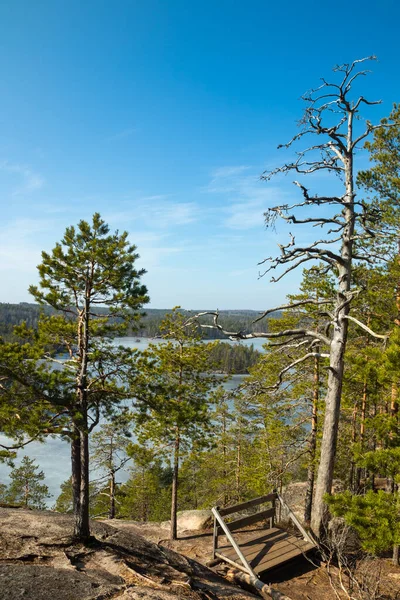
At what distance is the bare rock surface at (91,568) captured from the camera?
199 inches

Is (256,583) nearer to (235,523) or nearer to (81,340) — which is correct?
(235,523)

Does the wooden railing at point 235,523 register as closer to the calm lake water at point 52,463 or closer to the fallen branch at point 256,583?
the fallen branch at point 256,583

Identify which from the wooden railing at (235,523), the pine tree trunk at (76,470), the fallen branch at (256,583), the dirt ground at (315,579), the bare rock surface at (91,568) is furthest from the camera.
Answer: the pine tree trunk at (76,470)

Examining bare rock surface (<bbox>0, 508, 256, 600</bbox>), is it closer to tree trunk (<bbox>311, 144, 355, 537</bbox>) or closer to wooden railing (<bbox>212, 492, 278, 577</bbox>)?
wooden railing (<bbox>212, 492, 278, 577</bbox>)

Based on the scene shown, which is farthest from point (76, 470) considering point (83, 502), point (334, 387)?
point (334, 387)

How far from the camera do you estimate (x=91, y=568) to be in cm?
627

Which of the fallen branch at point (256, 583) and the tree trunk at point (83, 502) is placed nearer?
the fallen branch at point (256, 583)

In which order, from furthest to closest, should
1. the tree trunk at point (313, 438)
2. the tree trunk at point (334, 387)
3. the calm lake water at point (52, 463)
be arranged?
the calm lake water at point (52, 463) → the tree trunk at point (313, 438) → the tree trunk at point (334, 387)

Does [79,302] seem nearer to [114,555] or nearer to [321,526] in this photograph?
[114,555]

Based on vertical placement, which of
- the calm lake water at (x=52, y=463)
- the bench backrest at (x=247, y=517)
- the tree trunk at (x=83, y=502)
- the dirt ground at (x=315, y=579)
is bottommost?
the calm lake water at (x=52, y=463)

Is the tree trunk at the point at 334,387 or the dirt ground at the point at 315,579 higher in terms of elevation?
the tree trunk at the point at 334,387

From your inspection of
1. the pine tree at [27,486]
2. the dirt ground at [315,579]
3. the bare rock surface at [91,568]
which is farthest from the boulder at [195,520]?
the pine tree at [27,486]

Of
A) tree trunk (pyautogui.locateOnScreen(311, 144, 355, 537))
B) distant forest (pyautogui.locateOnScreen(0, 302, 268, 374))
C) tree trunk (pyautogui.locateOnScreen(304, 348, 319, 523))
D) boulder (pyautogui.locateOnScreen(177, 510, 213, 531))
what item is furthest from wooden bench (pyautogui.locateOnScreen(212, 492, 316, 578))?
boulder (pyautogui.locateOnScreen(177, 510, 213, 531))

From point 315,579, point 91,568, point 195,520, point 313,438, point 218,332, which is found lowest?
point 195,520
